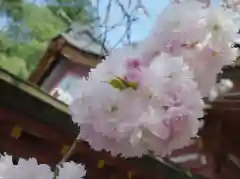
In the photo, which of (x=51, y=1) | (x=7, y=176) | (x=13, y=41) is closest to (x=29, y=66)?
(x=13, y=41)

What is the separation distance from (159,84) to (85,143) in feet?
2.36

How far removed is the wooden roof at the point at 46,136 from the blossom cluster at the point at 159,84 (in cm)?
54

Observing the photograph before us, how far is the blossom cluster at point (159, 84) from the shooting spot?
59cm

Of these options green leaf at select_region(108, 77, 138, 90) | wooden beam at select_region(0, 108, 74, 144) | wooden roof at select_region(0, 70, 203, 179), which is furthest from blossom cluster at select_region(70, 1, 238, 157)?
wooden beam at select_region(0, 108, 74, 144)

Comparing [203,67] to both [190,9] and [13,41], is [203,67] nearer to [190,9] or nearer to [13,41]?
[190,9]

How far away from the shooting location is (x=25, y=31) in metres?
2.87

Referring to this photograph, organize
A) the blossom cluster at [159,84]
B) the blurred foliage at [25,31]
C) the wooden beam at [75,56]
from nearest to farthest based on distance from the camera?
1. the blossom cluster at [159,84]
2. the wooden beam at [75,56]
3. the blurred foliage at [25,31]

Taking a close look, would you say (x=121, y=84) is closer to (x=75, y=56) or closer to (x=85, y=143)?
(x=85, y=143)

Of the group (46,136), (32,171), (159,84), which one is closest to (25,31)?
(46,136)

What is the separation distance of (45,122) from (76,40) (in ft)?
3.00

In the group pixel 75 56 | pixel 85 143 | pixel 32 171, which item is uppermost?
pixel 75 56

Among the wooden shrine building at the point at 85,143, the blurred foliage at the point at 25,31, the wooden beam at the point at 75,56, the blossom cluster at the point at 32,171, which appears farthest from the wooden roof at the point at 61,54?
the blossom cluster at the point at 32,171

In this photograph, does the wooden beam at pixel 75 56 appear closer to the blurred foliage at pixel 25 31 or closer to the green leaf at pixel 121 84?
the blurred foliage at pixel 25 31

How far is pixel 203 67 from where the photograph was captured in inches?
24.2
